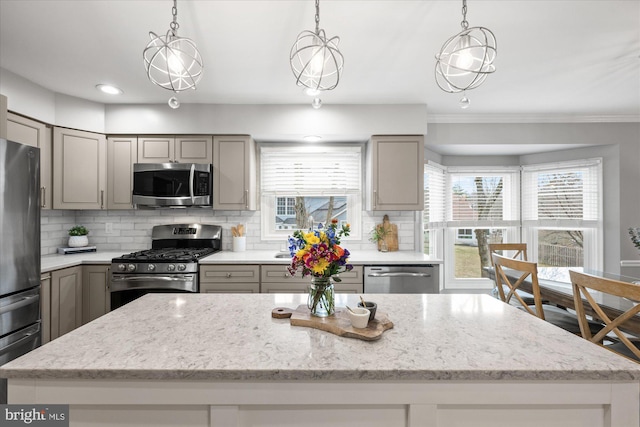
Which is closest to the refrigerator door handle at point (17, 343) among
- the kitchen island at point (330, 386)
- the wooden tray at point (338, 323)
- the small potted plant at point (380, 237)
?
the kitchen island at point (330, 386)

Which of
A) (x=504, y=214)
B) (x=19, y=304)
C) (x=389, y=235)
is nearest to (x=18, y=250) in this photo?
(x=19, y=304)

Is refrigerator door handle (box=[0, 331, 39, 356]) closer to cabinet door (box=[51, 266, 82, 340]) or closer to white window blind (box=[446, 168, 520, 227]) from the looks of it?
cabinet door (box=[51, 266, 82, 340])

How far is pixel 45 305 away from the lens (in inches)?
99.5

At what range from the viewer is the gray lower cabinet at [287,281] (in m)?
2.93

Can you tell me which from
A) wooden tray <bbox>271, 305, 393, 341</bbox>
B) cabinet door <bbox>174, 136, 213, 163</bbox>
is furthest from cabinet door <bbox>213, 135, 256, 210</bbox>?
wooden tray <bbox>271, 305, 393, 341</bbox>

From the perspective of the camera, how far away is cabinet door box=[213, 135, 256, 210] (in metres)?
3.27

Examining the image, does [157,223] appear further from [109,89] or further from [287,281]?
[287,281]

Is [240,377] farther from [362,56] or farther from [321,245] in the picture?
[362,56]

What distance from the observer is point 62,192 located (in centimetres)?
305

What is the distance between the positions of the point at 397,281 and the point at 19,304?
9.47 feet

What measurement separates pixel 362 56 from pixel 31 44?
2310 mm

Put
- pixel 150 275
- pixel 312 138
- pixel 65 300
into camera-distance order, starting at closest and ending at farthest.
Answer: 1. pixel 65 300
2. pixel 150 275
3. pixel 312 138

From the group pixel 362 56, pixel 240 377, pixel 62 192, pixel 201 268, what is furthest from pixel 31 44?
pixel 240 377

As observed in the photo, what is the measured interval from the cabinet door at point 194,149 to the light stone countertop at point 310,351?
2.16m
